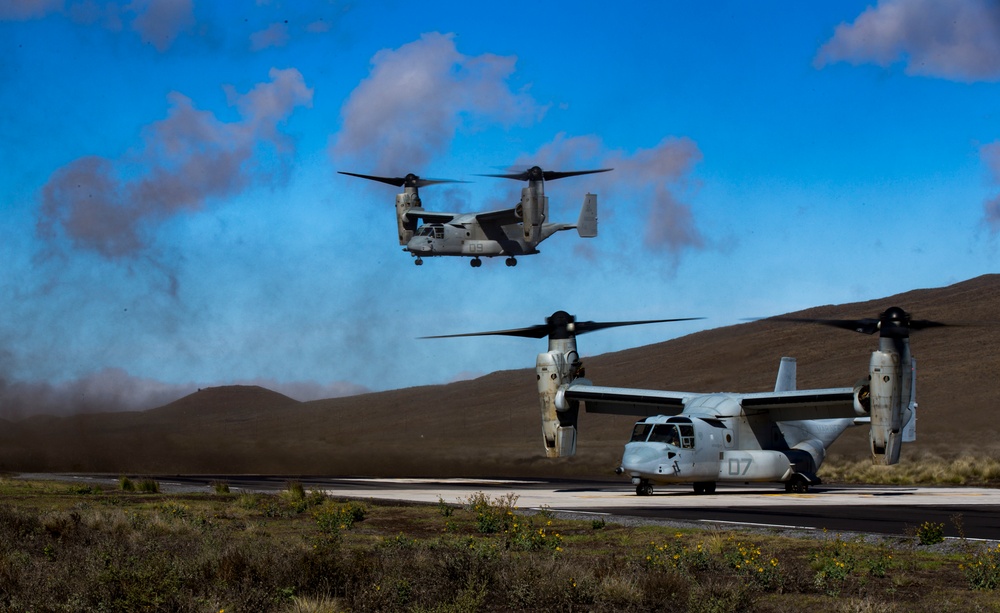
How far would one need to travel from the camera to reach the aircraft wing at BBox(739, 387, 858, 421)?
3709 cm

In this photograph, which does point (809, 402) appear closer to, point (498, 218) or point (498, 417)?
point (498, 218)

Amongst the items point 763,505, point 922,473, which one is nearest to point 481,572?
point 763,505

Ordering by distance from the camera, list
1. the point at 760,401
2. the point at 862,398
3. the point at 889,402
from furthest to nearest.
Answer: the point at 760,401, the point at 862,398, the point at 889,402

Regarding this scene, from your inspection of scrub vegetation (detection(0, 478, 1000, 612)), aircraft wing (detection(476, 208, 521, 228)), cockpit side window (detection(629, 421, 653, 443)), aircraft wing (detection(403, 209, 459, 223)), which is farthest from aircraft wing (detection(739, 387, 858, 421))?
aircraft wing (detection(403, 209, 459, 223))

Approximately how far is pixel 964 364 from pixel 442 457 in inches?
2154

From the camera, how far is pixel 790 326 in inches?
5192

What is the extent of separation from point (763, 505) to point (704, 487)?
7.83 m

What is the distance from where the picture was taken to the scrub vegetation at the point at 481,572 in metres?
11.7

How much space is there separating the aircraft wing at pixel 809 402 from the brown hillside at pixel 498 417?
17.2ft

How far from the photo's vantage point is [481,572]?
44.0 ft

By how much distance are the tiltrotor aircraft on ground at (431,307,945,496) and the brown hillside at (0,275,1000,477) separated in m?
3.54

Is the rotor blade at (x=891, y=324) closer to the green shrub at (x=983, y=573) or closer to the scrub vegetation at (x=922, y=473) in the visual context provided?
the scrub vegetation at (x=922, y=473)

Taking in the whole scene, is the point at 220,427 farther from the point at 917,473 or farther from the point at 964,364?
the point at 917,473

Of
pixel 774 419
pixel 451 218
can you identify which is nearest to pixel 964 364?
pixel 451 218
